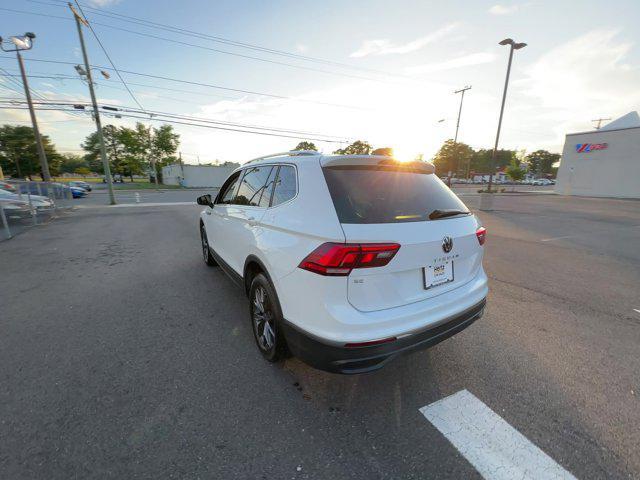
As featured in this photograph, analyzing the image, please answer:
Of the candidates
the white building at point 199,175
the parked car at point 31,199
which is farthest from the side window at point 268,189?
the white building at point 199,175

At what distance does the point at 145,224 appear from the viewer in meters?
10.6

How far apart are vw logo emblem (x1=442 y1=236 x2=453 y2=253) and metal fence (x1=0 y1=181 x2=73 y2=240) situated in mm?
10930

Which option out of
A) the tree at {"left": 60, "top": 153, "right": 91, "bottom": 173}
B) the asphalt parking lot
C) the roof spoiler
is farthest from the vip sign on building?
the tree at {"left": 60, "top": 153, "right": 91, "bottom": 173}

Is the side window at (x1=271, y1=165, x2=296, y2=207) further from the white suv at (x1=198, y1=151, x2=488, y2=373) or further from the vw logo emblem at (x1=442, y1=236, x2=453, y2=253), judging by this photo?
the vw logo emblem at (x1=442, y1=236, x2=453, y2=253)

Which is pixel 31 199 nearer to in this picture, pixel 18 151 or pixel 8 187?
pixel 8 187

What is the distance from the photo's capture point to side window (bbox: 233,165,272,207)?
296cm

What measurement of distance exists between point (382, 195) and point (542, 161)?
139 m

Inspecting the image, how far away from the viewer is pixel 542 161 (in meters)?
108

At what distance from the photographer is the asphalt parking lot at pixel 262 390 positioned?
5.58 feet

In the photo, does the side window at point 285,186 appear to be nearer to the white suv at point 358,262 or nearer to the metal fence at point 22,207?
the white suv at point 358,262

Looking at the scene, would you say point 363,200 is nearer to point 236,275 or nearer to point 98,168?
point 236,275

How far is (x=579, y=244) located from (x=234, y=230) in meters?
8.93

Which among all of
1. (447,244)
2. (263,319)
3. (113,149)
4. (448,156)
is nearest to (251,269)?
(263,319)

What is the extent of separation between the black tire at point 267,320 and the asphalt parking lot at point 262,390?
0.16 m
